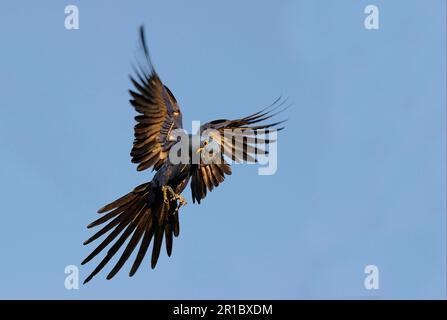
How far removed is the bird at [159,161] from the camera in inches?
578

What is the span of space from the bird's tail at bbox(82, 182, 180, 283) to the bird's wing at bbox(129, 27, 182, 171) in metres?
0.65

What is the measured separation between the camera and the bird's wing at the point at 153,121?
14.4m

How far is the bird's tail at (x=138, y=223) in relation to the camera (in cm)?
1495

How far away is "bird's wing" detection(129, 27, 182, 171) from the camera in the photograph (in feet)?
47.2

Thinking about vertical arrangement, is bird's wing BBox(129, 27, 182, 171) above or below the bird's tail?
above

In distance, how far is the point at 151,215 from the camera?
15.6 meters

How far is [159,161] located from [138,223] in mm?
1374

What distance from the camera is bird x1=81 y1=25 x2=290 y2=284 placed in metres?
14.7

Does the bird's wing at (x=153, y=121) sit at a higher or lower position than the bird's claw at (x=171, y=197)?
higher

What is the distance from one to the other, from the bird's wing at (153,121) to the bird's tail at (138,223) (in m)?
0.65

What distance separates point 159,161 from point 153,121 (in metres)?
0.82

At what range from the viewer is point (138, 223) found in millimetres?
15445

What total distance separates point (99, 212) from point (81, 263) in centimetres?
105
